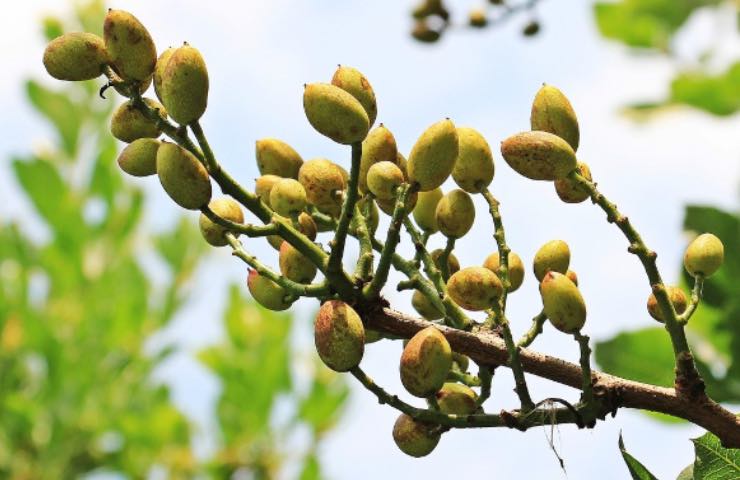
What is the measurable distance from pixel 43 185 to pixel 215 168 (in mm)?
7878

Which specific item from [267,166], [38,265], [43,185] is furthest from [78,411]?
[267,166]

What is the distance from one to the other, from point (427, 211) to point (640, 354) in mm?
1801

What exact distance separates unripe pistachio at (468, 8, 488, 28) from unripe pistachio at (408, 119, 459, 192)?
3156 mm

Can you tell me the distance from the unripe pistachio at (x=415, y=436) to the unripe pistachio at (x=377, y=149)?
18.0 inches

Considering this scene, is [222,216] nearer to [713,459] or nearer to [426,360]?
[426,360]

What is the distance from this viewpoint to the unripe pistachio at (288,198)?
190 centimetres

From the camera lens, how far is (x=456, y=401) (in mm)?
1811

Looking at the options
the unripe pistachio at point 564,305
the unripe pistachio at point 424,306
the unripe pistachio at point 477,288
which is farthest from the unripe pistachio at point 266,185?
the unripe pistachio at point 564,305

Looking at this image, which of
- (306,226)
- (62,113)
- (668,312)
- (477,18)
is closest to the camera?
(668,312)

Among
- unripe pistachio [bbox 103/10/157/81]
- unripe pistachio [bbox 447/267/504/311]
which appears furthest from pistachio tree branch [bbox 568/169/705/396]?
unripe pistachio [bbox 103/10/157/81]

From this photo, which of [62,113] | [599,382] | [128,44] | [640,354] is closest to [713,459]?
[599,382]

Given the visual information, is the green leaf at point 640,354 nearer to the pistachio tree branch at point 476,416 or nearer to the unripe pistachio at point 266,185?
the unripe pistachio at point 266,185

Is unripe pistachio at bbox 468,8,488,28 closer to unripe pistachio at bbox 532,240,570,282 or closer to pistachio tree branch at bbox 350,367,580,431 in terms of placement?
unripe pistachio at bbox 532,240,570,282

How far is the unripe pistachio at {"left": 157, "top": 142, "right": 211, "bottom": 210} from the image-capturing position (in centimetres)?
166
